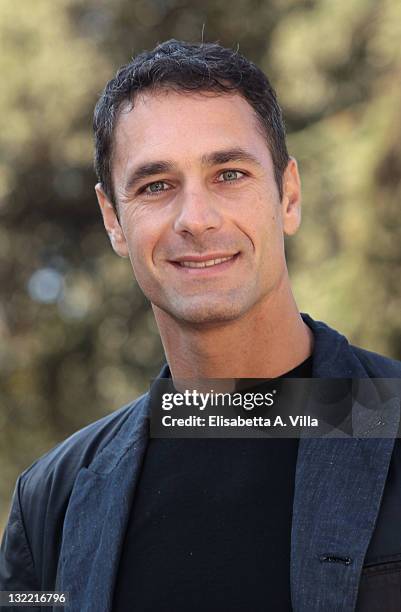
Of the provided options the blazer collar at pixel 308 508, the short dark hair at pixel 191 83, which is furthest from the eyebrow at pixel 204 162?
the blazer collar at pixel 308 508

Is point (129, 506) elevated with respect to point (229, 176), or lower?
lower

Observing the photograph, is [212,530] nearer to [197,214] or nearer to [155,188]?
[197,214]

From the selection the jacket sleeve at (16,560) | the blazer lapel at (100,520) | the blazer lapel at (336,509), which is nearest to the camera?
the blazer lapel at (336,509)

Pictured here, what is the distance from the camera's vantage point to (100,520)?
6.58 feet

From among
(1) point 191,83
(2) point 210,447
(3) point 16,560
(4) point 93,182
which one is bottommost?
(3) point 16,560

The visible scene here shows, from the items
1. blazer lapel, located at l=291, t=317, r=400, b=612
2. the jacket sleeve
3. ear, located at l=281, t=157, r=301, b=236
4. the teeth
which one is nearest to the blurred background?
ear, located at l=281, t=157, r=301, b=236

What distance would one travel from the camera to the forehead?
2.00 m

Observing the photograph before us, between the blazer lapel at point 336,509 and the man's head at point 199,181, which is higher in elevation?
the man's head at point 199,181

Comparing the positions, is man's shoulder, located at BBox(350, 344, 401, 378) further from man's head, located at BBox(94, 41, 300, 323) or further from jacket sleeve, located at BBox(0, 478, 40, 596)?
jacket sleeve, located at BBox(0, 478, 40, 596)

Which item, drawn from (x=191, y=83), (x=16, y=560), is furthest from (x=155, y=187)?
(x=16, y=560)

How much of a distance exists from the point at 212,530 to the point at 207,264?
550mm

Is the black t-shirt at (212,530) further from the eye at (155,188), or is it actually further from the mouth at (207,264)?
the eye at (155,188)

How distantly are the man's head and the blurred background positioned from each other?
3.19 meters

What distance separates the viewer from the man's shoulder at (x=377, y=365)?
2.01m
